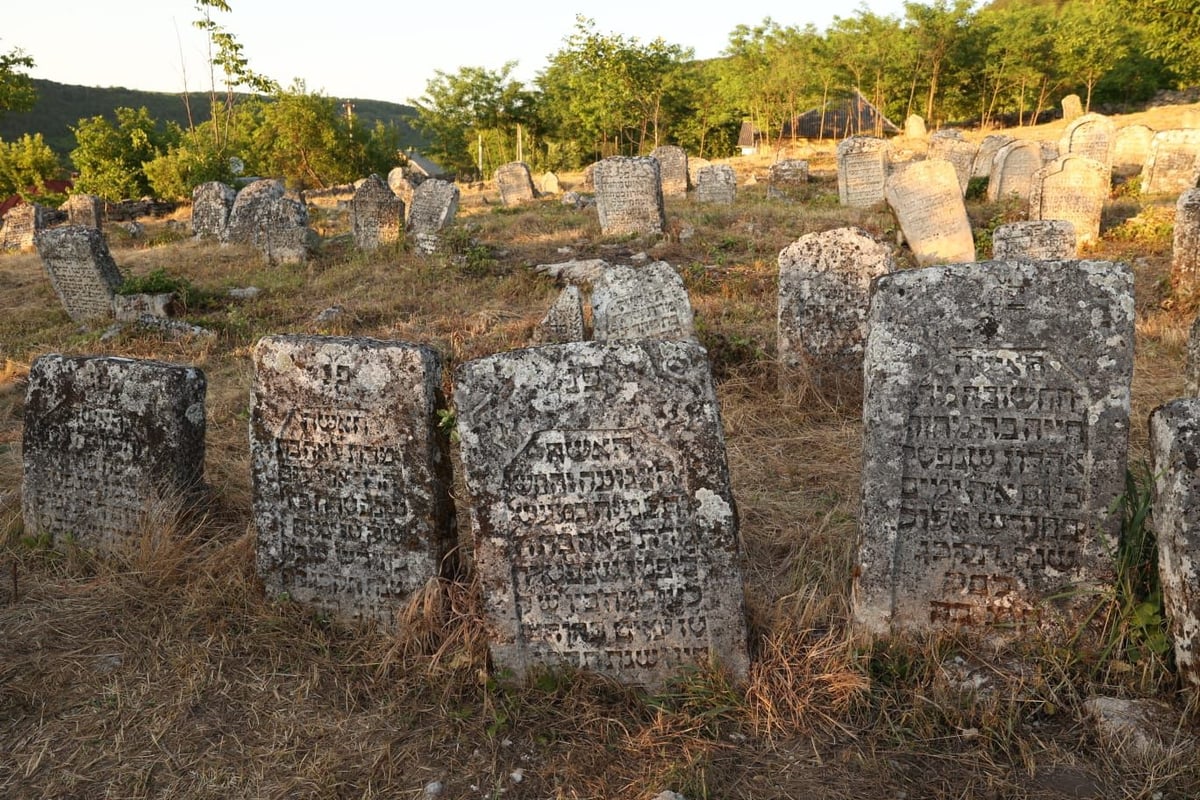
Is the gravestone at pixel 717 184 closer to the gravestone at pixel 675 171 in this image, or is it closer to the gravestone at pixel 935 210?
the gravestone at pixel 675 171

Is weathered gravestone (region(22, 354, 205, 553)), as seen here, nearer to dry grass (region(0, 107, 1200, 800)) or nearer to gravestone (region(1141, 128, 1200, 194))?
dry grass (region(0, 107, 1200, 800))

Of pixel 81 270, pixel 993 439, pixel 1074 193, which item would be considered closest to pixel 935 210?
pixel 1074 193

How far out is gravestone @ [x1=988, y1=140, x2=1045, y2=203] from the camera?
15812mm

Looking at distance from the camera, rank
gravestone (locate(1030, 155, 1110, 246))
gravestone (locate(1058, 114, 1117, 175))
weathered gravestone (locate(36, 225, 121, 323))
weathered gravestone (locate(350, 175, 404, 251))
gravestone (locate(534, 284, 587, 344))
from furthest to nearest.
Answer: gravestone (locate(1058, 114, 1117, 175)) < weathered gravestone (locate(350, 175, 404, 251)) < gravestone (locate(1030, 155, 1110, 246)) < weathered gravestone (locate(36, 225, 121, 323)) < gravestone (locate(534, 284, 587, 344))

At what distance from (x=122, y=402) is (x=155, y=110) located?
81.5m

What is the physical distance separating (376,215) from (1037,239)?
946 cm

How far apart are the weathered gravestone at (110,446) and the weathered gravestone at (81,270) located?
746 centimetres

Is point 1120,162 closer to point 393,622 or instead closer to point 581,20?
point 581,20

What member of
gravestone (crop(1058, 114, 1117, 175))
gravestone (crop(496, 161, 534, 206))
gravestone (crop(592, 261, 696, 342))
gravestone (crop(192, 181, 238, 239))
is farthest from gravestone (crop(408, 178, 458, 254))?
gravestone (crop(1058, 114, 1117, 175))

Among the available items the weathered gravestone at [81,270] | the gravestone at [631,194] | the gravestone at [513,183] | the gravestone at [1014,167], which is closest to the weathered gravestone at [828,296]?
the gravestone at [631,194]

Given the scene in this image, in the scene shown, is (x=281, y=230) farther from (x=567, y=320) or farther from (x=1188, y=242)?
(x=1188, y=242)

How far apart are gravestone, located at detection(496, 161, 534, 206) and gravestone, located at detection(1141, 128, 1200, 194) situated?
14.2m

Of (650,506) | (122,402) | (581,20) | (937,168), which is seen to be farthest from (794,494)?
(581,20)

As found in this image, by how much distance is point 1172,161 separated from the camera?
15.8m
